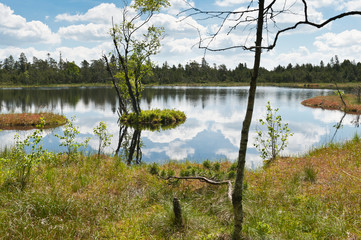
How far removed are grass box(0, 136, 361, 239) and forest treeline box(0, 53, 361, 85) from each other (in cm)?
9752

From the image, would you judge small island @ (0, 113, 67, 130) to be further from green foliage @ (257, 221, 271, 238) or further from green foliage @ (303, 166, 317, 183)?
→ green foliage @ (257, 221, 271, 238)

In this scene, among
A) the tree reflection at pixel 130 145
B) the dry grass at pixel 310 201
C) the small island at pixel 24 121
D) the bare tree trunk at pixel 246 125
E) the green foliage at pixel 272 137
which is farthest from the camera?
the small island at pixel 24 121

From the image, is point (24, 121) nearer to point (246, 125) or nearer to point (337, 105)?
point (246, 125)

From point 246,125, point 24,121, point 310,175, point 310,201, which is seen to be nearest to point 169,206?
point 246,125

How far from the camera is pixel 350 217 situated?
516cm

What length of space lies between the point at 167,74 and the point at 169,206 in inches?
5103

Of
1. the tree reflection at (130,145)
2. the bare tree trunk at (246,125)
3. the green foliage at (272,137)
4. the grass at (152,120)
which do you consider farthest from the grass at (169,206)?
the grass at (152,120)

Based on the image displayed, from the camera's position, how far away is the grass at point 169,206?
4.88 metres

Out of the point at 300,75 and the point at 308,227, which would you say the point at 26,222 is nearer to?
the point at 308,227

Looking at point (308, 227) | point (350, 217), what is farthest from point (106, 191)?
point (350, 217)

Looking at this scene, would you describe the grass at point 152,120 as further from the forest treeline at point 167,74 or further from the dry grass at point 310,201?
the forest treeline at point 167,74

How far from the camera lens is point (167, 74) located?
132500 millimetres

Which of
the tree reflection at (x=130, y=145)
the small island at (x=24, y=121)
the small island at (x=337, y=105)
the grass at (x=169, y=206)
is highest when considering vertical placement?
the small island at (x=337, y=105)

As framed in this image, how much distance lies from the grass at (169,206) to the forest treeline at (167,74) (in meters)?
97.5
